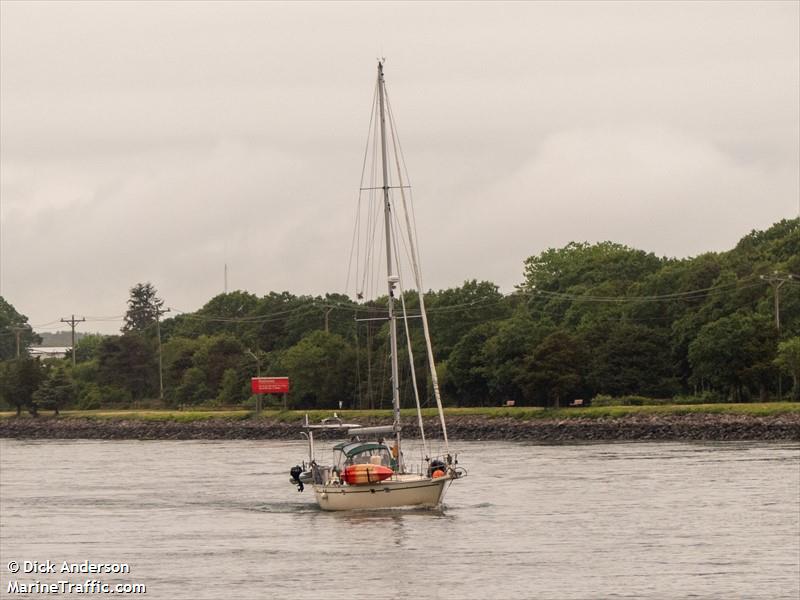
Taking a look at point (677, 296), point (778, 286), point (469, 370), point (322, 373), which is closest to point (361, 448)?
point (778, 286)

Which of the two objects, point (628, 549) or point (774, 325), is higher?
point (774, 325)

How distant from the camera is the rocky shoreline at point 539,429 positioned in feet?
423

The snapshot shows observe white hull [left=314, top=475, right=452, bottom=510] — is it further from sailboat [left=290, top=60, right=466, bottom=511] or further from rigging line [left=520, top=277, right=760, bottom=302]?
rigging line [left=520, top=277, right=760, bottom=302]

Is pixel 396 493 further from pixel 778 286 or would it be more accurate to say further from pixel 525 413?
pixel 778 286

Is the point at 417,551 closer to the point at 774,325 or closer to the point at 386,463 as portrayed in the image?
the point at 386,463

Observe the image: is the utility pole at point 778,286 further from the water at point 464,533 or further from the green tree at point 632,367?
the water at point 464,533

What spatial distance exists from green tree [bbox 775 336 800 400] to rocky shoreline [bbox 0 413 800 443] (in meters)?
9.99

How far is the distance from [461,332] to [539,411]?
35.1m

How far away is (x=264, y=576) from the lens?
53.5 metres

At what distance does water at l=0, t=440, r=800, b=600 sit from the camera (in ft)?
168

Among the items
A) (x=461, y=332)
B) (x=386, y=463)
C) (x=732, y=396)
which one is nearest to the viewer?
(x=386, y=463)

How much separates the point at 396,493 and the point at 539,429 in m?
80.7

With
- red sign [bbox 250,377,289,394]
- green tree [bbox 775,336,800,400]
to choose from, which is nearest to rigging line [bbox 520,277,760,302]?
green tree [bbox 775,336,800,400]

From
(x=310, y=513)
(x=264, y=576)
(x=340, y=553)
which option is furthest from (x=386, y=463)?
(x=264, y=576)
